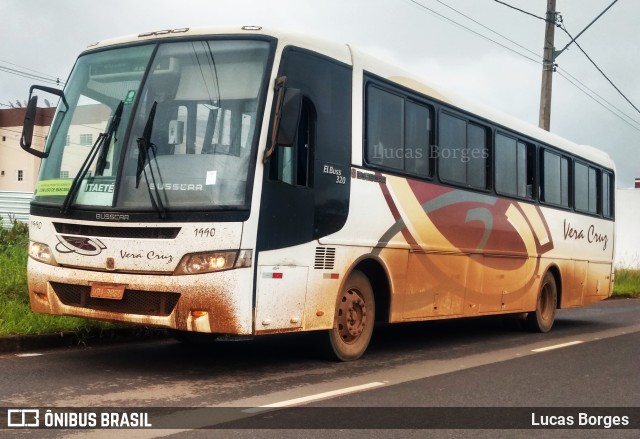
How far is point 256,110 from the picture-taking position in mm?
7453

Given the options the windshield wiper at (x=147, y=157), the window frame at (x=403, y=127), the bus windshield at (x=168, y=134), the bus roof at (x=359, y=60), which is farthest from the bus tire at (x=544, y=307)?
the windshield wiper at (x=147, y=157)

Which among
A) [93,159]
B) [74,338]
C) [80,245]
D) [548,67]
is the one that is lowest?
[74,338]

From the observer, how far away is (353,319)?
8.91m

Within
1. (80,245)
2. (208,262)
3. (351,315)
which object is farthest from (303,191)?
(80,245)

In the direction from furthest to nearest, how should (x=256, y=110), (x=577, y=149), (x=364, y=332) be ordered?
(x=577, y=149) < (x=364, y=332) < (x=256, y=110)

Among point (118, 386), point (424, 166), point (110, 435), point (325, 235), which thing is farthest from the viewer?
point (424, 166)

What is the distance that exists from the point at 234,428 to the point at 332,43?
430 centimetres

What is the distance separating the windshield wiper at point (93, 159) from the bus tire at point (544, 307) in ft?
27.7

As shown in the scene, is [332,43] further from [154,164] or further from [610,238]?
[610,238]

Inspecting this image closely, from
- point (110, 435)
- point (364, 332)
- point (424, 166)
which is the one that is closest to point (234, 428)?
point (110, 435)

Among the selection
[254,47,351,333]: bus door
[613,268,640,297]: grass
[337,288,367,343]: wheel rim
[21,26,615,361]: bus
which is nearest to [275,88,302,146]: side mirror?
[21,26,615,361]: bus

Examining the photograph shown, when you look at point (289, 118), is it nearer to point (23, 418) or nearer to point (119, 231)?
point (119, 231)

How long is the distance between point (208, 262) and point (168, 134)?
1.22 metres

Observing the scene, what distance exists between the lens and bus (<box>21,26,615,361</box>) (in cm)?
719
